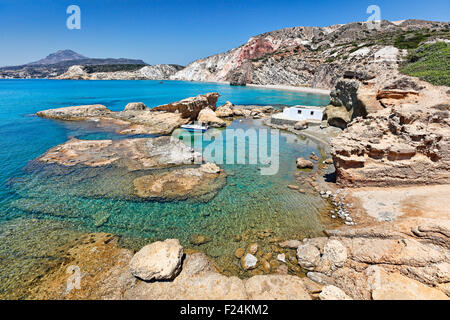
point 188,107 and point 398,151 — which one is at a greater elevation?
point 188,107

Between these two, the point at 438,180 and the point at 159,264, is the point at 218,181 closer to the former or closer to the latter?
the point at 159,264

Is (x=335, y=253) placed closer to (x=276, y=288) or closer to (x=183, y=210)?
(x=276, y=288)

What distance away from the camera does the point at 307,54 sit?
342ft

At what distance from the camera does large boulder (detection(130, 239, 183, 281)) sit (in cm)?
719

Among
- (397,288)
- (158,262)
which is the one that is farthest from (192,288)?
(397,288)

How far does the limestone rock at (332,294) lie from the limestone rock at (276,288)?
19.9 inches

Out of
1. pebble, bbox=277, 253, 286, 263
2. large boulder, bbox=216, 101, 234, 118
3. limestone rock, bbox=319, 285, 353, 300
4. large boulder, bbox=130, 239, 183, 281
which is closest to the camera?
limestone rock, bbox=319, 285, 353, 300

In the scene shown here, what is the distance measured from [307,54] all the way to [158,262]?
122m

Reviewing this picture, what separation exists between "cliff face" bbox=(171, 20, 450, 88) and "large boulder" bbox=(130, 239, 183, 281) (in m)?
67.5

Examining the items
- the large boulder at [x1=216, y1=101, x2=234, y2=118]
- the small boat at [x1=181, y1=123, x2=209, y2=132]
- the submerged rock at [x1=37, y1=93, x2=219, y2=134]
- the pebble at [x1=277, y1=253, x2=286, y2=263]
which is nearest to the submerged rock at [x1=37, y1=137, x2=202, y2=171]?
the submerged rock at [x1=37, y1=93, x2=219, y2=134]

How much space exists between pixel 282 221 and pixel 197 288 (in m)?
6.25

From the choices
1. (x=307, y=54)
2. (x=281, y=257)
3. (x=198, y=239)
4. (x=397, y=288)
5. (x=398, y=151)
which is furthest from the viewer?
(x=307, y=54)

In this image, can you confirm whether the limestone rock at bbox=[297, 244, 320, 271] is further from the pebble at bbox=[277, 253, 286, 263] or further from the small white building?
the small white building

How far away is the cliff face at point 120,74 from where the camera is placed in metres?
165
